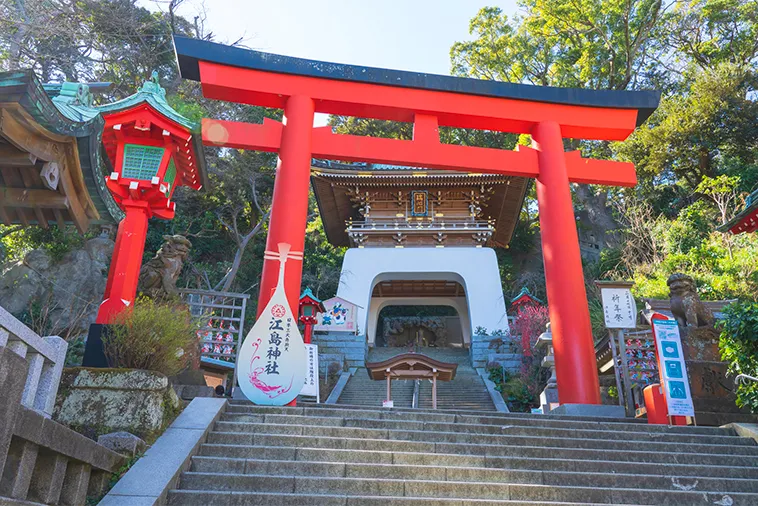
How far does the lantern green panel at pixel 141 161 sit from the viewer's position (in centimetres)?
689

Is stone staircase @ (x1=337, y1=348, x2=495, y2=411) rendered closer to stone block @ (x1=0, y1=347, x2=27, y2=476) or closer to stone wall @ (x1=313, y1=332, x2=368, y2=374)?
stone wall @ (x1=313, y1=332, x2=368, y2=374)

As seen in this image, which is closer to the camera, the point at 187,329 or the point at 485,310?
the point at 187,329

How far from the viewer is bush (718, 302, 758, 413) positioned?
5.22m

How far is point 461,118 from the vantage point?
8680mm

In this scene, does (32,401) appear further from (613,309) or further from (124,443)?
(613,309)

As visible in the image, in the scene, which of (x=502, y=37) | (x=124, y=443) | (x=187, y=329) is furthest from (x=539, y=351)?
(x=502, y=37)

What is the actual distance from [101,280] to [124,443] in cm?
1134

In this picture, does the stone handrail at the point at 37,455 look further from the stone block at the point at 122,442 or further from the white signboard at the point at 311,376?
the white signboard at the point at 311,376

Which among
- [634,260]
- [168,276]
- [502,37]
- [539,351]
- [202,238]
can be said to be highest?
[502,37]

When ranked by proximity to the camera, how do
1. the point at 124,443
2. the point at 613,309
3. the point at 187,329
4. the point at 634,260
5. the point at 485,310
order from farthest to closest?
the point at 634,260
the point at 485,310
the point at 613,309
the point at 187,329
the point at 124,443

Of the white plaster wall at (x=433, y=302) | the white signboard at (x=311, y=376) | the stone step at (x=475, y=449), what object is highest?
the white plaster wall at (x=433, y=302)

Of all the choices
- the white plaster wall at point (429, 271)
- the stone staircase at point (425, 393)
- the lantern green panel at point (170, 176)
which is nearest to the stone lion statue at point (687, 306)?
the stone staircase at point (425, 393)

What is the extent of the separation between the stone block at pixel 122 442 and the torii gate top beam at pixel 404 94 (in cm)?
569

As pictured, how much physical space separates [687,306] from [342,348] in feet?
30.6
